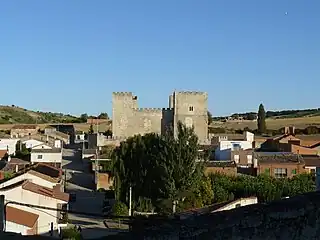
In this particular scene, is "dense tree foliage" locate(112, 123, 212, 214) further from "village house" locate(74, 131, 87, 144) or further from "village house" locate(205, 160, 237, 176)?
"village house" locate(74, 131, 87, 144)

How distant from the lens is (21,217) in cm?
1627

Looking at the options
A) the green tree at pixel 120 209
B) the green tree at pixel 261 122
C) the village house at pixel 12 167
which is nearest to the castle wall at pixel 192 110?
the green tree at pixel 261 122

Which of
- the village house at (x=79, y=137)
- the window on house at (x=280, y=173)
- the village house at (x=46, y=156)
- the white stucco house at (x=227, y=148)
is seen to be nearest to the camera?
the window on house at (x=280, y=173)

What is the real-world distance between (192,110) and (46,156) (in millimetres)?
15139

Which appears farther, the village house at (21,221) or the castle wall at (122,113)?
the castle wall at (122,113)

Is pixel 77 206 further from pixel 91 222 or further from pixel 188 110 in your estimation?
pixel 188 110

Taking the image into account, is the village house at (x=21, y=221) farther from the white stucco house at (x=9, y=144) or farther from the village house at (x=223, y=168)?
the white stucco house at (x=9, y=144)

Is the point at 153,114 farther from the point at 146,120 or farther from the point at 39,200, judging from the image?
the point at 39,200

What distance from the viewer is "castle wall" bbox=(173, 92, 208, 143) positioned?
50469 millimetres

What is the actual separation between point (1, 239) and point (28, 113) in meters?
101

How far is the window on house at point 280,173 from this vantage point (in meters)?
33.4

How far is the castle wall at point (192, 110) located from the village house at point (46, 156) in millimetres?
12839

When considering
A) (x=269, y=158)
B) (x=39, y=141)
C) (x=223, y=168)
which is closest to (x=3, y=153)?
(x=39, y=141)

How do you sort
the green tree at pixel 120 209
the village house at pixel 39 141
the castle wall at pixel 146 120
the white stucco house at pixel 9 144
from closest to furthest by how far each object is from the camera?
the green tree at pixel 120 209 < the white stucco house at pixel 9 144 < the village house at pixel 39 141 < the castle wall at pixel 146 120
